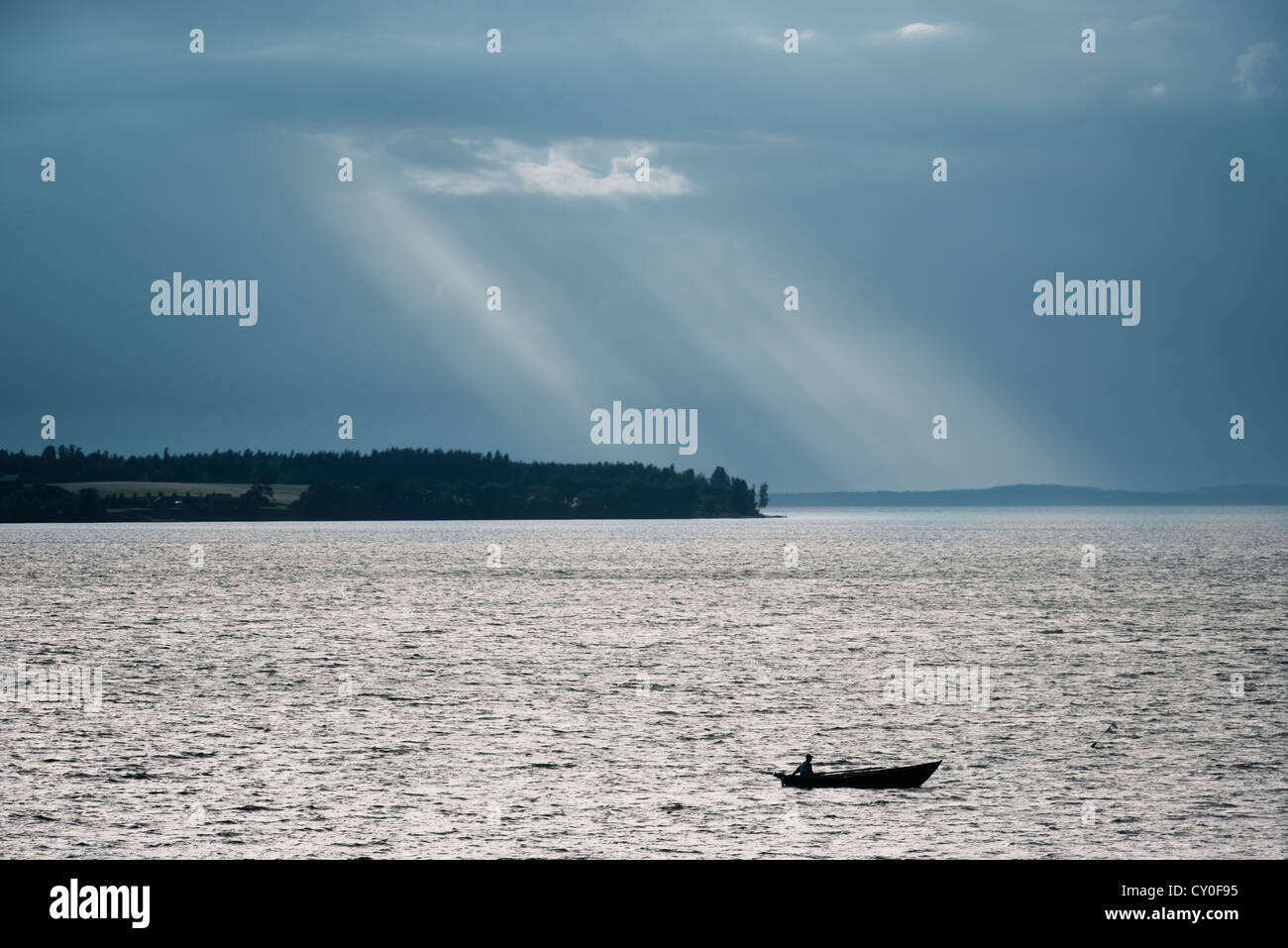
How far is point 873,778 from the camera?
43.5m

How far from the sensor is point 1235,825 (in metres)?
38.6

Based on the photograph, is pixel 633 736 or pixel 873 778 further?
pixel 633 736

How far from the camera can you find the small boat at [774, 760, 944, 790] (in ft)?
142

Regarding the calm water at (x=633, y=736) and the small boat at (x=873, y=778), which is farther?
the small boat at (x=873, y=778)

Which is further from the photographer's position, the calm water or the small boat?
the small boat

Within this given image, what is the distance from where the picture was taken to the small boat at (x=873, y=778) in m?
43.3

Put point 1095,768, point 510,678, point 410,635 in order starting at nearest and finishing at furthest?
point 1095,768
point 510,678
point 410,635

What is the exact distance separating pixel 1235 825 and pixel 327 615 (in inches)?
4004

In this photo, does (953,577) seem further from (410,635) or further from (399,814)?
(399,814)
